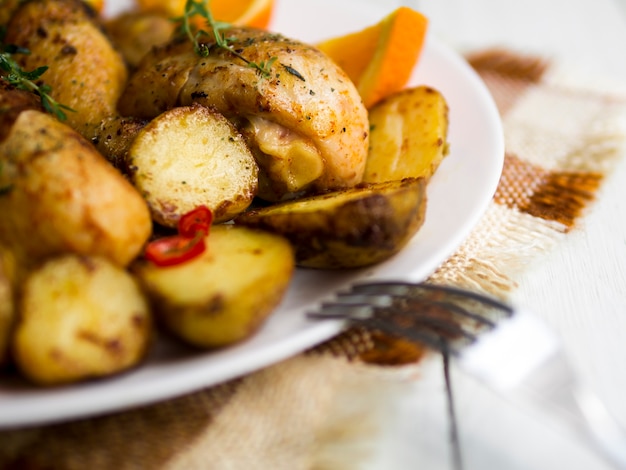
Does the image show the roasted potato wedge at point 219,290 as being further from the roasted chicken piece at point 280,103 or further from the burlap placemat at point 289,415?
the roasted chicken piece at point 280,103

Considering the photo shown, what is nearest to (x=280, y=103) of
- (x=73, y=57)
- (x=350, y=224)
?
(x=350, y=224)

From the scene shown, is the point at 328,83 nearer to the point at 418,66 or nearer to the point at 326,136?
the point at 326,136

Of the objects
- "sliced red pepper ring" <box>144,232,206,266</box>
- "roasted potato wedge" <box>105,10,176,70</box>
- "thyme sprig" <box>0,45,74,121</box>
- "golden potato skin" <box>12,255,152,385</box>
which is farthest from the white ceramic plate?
"roasted potato wedge" <box>105,10,176,70</box>

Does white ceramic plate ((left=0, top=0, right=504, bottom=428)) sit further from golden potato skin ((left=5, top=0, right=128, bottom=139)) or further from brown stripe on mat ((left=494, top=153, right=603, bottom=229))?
golden potato skin ((left=5, top=0, right=128, bottom=139))

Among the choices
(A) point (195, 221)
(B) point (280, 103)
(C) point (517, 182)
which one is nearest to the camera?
(A) point (195, 221)

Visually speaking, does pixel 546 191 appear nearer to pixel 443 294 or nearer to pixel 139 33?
pixel 443 294

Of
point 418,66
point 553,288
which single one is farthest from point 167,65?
point 553,288

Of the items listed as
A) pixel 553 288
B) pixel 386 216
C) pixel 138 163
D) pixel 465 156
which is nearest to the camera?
pixel 386 216
